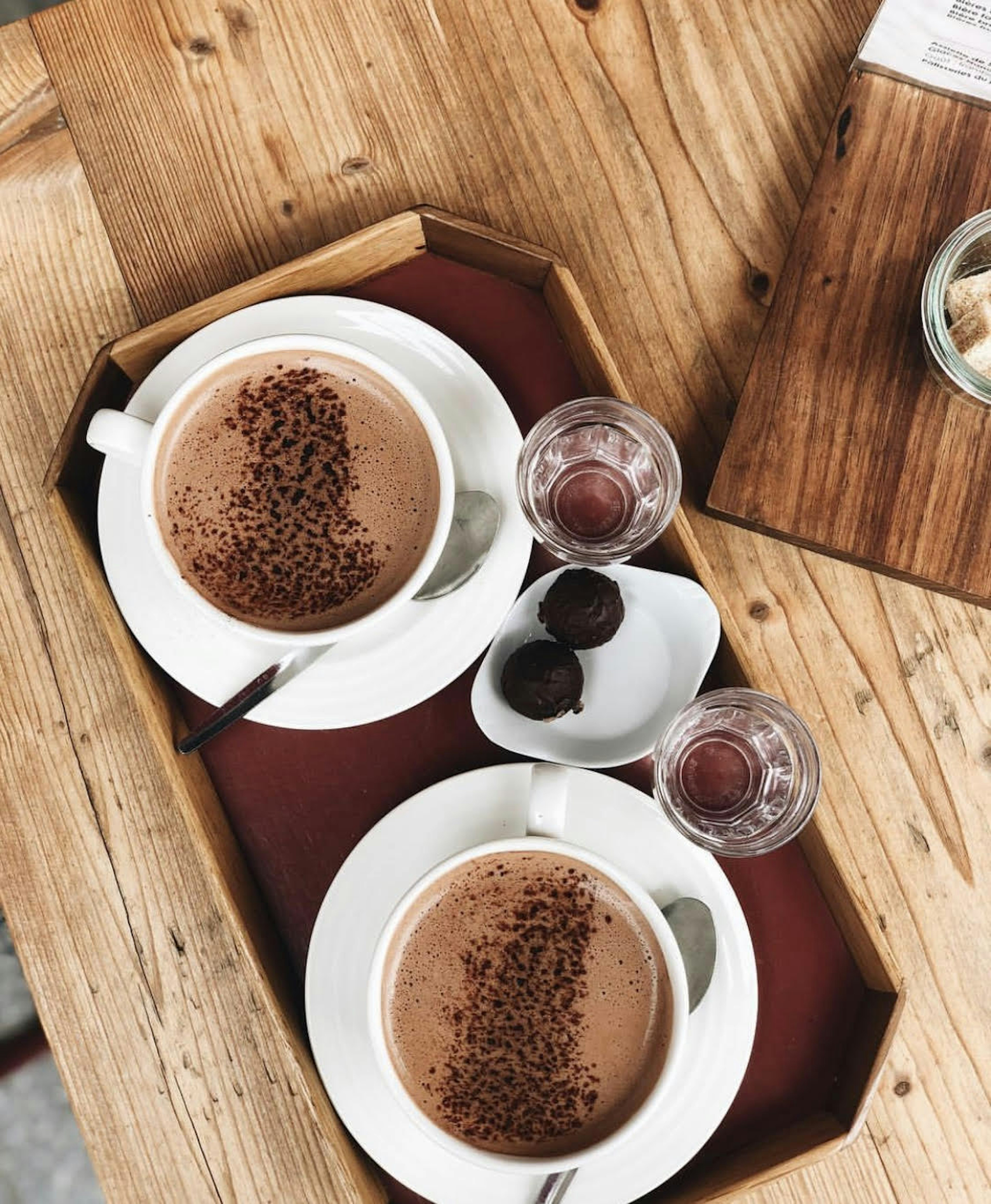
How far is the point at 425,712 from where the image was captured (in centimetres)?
91

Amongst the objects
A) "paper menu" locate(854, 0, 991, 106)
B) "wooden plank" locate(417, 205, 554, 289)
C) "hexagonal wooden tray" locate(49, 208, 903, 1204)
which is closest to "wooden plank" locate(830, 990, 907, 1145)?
"hexagonal wooden tray" locate(49, 208, 903, 1204)

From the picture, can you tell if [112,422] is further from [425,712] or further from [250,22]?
[250,22]


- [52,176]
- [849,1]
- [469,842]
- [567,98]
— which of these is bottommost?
Result: [469,842]

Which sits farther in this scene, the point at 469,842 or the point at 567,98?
the point at 567,98

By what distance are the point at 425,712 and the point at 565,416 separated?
31 centimetres

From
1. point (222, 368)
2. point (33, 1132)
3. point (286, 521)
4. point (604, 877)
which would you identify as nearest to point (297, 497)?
point (286, 521)

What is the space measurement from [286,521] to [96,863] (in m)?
0.41

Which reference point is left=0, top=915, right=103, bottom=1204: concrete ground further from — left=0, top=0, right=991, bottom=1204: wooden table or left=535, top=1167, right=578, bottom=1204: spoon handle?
left=535, top=1167, right=578, bottom=1204: spoon handle

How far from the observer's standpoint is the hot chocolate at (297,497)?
2.75ft

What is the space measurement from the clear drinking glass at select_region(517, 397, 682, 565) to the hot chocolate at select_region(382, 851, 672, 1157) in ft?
0.96

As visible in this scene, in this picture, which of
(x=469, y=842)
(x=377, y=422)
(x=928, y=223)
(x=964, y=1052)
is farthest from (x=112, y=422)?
(x=964, y=1052)

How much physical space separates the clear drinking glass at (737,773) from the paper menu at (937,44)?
2.08 feet

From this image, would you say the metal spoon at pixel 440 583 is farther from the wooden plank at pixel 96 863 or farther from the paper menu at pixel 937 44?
the paper menu at pixel 937 44

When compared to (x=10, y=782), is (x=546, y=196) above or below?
above
